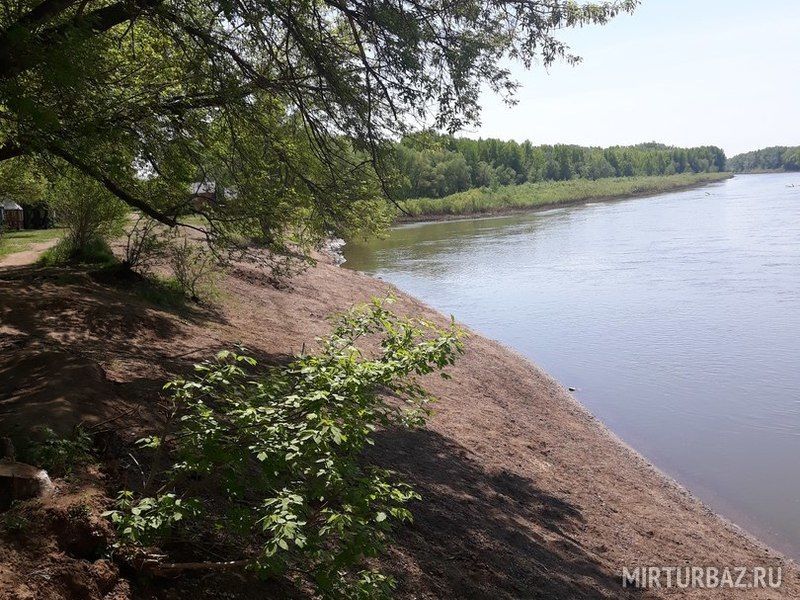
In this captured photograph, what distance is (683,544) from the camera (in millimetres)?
7008

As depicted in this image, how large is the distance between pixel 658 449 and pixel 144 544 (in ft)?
29.9

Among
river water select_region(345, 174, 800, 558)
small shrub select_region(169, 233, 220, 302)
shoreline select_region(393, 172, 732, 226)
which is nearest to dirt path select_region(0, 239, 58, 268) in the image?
small shrub select_region(169, 233, 220, 302)

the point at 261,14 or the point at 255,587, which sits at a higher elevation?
the point at 261,14

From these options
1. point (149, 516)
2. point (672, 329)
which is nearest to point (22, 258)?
point (149, 516)

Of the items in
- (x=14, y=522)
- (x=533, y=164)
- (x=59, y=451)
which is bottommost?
(x=14, y=522)

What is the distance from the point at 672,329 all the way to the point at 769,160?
18023 cm

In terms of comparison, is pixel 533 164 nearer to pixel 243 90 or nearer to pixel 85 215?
pixel 85 215

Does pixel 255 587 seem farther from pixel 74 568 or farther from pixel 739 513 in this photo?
pixel 739 513

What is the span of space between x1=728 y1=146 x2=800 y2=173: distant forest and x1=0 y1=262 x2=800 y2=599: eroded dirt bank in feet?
579

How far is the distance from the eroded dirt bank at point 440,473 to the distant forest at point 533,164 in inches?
1453

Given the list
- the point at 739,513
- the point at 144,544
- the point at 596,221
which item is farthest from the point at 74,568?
the point at 596,221

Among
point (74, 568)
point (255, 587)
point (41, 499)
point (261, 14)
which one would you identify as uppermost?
point (261, 14)

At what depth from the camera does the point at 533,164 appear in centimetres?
11400

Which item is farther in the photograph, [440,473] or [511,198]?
[511,198]
